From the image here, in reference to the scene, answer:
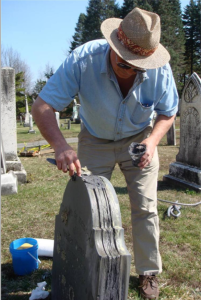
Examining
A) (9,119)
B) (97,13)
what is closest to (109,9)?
(97,13)

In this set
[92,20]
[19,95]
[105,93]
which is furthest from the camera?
[92,20]

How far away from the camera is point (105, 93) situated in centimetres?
246

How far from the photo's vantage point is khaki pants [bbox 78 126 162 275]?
266cm

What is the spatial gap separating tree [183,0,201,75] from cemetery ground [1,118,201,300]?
141 feet

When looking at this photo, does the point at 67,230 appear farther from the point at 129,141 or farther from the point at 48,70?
the point at 48,70

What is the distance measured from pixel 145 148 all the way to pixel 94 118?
0.49m

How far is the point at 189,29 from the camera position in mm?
46656

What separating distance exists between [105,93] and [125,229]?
2.10 meters

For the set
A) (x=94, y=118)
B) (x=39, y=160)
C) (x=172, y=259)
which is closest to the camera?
(x=94, y=118)

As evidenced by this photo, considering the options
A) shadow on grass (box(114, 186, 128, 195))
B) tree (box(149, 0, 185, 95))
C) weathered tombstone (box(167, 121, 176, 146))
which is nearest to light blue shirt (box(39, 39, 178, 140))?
shadow on grass (box(114, 186, 128, 195))

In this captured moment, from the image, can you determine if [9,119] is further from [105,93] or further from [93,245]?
[93,245]

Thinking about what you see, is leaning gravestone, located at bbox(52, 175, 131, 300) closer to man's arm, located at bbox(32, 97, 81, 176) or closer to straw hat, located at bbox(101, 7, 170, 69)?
man's arm, located at bbox(32, 97, 81, 176)

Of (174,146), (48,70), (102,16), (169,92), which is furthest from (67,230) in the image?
(48,70)

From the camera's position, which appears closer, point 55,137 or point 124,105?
point 55,137
